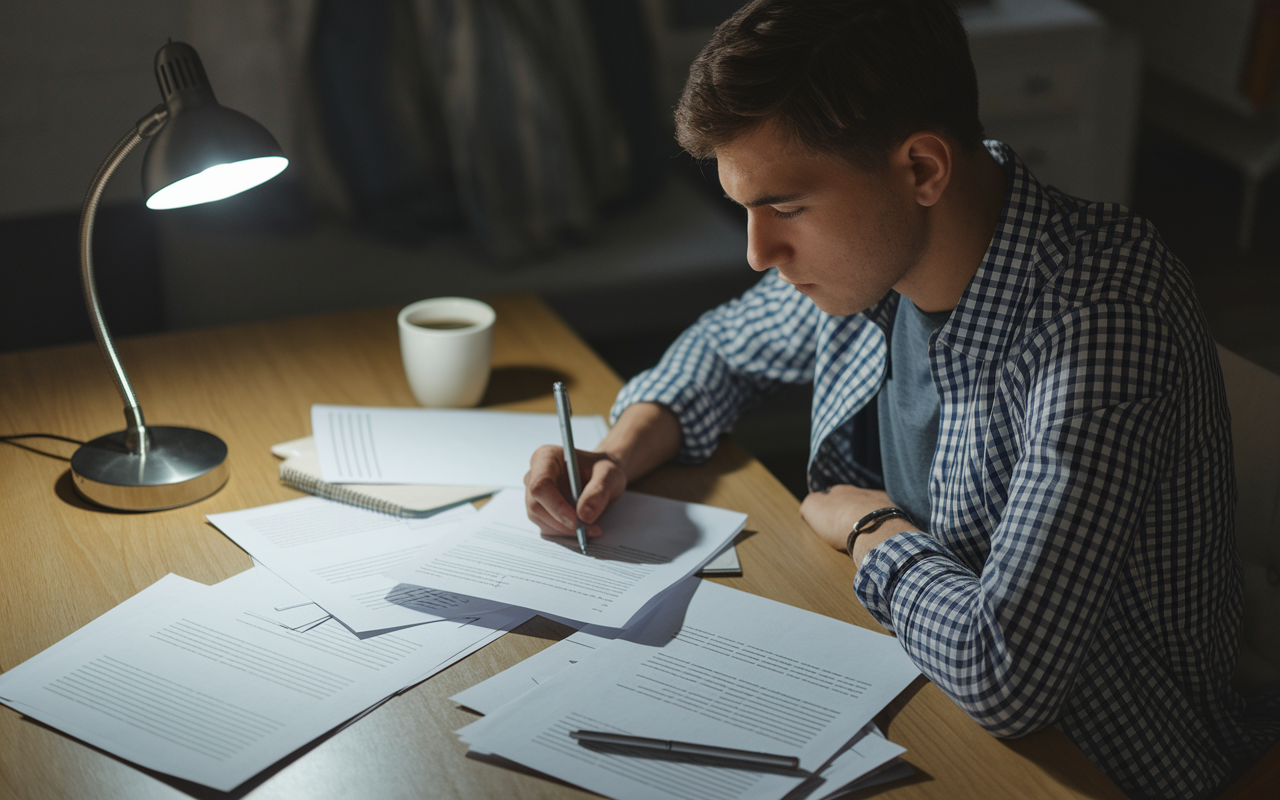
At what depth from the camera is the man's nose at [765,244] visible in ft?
3.27

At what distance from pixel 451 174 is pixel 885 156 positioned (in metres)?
1.72

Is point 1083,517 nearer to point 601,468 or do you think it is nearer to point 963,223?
point 963,223

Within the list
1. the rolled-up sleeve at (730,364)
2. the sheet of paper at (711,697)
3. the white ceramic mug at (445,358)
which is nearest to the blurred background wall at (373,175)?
the rolled-up sleeve at (730,364)

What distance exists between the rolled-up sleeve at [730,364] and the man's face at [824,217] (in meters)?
0.26

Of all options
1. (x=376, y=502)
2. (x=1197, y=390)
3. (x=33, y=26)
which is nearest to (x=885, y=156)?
(x=1197, y=390)

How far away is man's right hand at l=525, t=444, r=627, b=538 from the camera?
3.43ft

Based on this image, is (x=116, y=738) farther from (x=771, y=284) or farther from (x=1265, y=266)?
(x=1265, y=266)

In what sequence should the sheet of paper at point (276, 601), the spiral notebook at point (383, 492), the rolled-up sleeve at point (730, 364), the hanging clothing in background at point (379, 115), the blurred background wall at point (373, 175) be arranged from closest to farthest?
1. the sheet of paper at point (276, 601)
2. the spiral notebook at point (383, 492)
3. the rolled-up sleeve at point (730, 364)
4. the blurred background wall at point (373, 175)
5. the hanging clothing in background at point (379, 115)

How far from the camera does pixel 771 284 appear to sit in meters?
1.36

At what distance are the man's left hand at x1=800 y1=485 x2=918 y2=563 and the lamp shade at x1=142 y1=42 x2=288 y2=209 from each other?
0.65 m

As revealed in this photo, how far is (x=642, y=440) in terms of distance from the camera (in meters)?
1.19

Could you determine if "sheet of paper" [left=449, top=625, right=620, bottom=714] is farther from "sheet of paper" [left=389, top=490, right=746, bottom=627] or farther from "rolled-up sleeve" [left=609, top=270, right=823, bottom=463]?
"rolled-up sleeve" [left=609, top=270, right=823, bottom=463]

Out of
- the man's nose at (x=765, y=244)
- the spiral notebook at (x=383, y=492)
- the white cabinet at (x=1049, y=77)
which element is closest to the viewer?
the man's nose at (x=765, y=244)

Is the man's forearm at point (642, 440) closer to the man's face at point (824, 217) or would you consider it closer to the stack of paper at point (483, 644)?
the stack of paper at point (483, 644)
